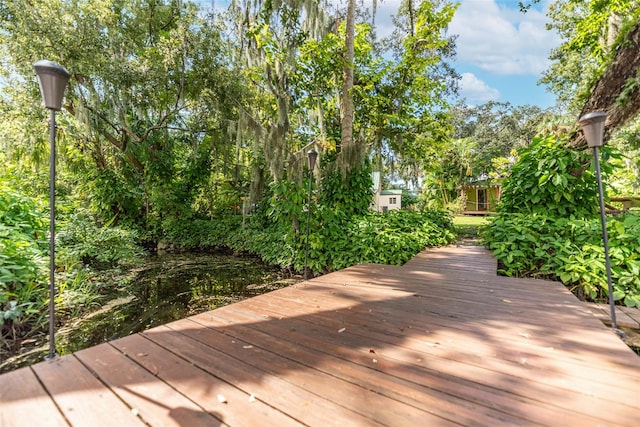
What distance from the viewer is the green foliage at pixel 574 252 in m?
3.24

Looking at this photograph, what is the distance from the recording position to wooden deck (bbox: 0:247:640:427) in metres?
1.13

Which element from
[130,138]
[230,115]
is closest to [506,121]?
[230,115]

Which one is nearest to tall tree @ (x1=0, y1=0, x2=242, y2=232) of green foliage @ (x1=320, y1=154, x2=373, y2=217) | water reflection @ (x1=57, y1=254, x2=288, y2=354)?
water reflection @ (x1=57, y1=254, x2=288, y2=354)

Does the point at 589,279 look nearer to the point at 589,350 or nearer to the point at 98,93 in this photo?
the point at 589,350

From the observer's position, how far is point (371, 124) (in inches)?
292

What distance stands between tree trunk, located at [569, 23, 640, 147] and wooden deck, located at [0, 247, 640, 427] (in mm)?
3813

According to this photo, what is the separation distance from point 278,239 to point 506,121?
22.5m

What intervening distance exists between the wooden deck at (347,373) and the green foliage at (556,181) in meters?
2.74

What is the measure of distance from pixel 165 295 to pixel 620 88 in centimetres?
764

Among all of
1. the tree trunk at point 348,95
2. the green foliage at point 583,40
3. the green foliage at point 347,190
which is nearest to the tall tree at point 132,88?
the tree trunk at point 348,95

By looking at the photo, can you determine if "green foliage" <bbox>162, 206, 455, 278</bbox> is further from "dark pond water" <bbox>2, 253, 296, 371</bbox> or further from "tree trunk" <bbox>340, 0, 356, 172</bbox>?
"tree trunk" <bbox>340, 0, 356, 172</bbox>

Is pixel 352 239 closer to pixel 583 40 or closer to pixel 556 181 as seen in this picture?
pixel 556 181

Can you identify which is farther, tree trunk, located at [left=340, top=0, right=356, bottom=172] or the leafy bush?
tree trunk, located at [left=340, top=0, right=356, bottom=172]

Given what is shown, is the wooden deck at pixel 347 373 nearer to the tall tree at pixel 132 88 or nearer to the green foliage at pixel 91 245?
the green foliage at pixel 91 245
